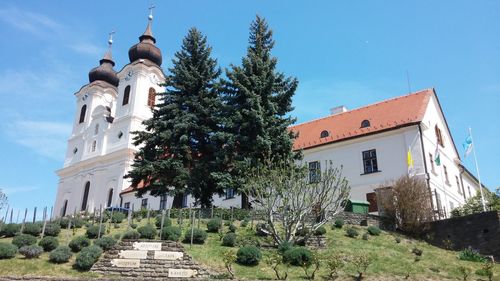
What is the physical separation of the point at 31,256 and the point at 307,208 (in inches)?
435

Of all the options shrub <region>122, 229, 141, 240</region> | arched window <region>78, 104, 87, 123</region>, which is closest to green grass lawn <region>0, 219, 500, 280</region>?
shrub <region>122, 229, 141, 240</region>

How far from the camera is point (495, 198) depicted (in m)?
28.0

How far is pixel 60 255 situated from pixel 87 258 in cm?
119

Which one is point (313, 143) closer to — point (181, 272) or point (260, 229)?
point (260, 229)

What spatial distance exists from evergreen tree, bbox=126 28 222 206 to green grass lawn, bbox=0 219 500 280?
514cm

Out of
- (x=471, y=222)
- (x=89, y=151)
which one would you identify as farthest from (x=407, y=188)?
(x=89, y=151)

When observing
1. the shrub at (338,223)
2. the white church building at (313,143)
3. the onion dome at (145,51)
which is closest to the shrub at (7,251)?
the white church building at (313,143)

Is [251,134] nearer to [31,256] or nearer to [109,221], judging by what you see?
[109,221]

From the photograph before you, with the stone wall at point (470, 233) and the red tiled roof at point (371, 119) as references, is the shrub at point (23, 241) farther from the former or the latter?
the red tiled roof at point (371, 119)

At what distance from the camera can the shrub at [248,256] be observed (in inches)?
678

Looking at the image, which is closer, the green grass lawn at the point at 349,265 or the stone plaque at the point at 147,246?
the green grass lawn at the point at 349,265

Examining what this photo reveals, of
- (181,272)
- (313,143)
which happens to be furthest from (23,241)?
(313,143)

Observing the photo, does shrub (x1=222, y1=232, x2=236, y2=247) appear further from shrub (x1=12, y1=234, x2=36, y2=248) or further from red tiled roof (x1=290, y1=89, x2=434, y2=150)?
red tiled roof (x1=290, y1=89, x2=434, y2=150)

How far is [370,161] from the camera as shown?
31.0 meters
